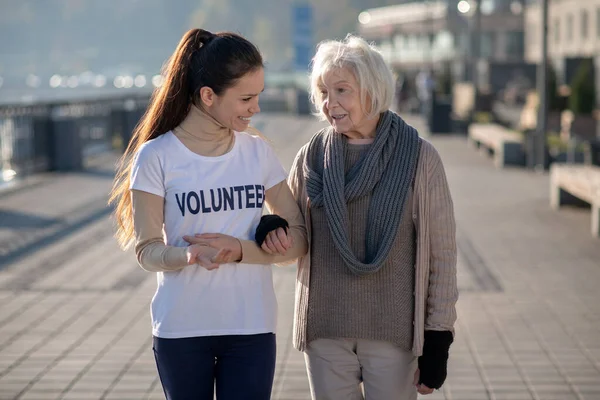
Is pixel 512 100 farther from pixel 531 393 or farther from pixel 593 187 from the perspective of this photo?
pixel 531 393

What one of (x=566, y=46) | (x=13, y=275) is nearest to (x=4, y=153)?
(x=13, y=275)

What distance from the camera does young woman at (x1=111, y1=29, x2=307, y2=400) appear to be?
3314 millimetres

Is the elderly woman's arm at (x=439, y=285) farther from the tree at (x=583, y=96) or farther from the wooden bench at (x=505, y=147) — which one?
the tree at (x=583, y=96)

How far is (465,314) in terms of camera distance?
24.4 ft

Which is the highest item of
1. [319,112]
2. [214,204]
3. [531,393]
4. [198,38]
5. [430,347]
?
[198,38]

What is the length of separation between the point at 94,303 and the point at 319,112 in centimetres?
460

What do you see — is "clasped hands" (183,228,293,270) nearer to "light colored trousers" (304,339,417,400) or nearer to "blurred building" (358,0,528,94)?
"light colored trousers" (304,339,417,400)

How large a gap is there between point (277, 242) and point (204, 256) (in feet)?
0.83

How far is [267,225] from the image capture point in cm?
335

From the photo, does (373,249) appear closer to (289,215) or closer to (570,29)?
(289,215)

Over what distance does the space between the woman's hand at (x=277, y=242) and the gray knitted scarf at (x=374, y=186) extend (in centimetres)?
18

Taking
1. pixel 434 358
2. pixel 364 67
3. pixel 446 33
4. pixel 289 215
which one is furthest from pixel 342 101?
pixel 446 33

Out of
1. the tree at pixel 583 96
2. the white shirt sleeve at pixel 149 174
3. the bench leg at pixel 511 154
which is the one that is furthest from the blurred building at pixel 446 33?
the white shirt sleeve at pixel 149 174

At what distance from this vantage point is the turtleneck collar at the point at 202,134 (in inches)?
133
